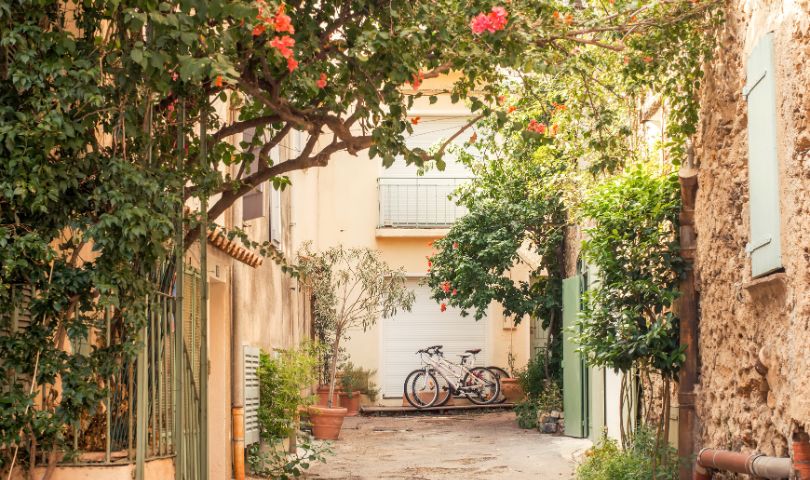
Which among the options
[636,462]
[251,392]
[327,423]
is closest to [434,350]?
[327,423]

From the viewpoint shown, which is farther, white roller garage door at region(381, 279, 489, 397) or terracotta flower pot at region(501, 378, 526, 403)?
white roller garage door at region(381, 279, 489, 397)

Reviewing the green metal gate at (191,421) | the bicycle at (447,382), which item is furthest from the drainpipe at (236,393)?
the bicycle at (447,382)

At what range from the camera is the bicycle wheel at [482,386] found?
1948 centimetres

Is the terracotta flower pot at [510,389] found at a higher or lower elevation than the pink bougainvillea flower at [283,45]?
lower

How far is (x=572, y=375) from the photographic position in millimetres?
13883

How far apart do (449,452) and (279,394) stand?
2.56 m

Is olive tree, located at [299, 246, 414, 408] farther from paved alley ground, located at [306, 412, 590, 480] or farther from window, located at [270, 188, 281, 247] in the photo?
window, located at [270, 188, 281, 247]

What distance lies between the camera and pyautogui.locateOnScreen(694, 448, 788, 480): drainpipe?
5859 mm

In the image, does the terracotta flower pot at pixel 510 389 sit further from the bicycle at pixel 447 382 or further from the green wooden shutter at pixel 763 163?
the green wooden shutter at pixel 763 163

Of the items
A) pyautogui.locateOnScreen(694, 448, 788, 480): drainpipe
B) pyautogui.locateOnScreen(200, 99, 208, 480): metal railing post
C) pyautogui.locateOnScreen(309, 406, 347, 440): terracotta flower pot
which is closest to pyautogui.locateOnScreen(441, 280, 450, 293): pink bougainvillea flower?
pyautogui.locateOnScreen(309, 406, 347, 440): terracotta flower pot

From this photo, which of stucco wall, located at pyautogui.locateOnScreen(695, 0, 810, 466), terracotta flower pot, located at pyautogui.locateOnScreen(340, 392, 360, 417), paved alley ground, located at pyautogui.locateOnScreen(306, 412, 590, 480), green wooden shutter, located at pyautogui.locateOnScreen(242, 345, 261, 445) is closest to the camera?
stucco wall, located at pyautogui.locateOnScreen(695, 0, 810, 466)

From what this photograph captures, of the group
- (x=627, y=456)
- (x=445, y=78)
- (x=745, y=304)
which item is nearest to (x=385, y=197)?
(x=445, y=78)

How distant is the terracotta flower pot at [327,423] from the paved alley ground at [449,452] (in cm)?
25

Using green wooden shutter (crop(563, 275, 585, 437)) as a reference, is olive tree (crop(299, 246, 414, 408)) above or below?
above
